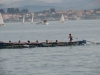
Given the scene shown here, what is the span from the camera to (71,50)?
222ft

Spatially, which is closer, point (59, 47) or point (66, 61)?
point (66, 61)

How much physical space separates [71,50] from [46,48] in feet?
15.8

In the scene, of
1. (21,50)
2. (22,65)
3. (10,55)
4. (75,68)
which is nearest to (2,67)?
(22,65)

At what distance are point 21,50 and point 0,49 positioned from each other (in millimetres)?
3483

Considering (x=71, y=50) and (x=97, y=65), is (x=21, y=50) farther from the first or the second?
(x=97, y=65)

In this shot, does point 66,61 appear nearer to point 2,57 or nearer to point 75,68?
point 75,68

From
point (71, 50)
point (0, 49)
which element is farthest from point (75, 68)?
point (0, 49)

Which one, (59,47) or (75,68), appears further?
(59,47)

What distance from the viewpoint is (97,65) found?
4888 cm

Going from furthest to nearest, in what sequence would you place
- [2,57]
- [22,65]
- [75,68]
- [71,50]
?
[71,50], [2,57], [22,65], [75,68]

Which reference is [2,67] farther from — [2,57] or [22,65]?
[2,57]

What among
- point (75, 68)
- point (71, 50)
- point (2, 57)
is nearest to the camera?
point (75, 68)

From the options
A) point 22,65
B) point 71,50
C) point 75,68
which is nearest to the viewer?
point 75,68

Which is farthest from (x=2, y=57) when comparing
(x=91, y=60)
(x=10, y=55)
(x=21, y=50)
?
(x=91, y=60)
